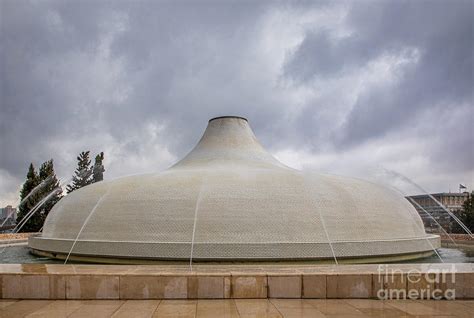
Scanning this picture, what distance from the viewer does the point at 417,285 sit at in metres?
8.07

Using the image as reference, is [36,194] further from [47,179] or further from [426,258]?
[426,258]

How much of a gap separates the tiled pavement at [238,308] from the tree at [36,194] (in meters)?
32.5

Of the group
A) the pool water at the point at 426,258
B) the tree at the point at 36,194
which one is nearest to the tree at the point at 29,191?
the tree at the point at 36,194

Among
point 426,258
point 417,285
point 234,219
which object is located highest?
point 234,219

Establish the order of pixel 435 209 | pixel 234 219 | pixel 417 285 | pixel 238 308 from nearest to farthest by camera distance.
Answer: pixel 238 308, pixel 417 285, pixel 234 219, pixel 435 209

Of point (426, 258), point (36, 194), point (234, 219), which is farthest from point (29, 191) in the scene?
point (426, 258)

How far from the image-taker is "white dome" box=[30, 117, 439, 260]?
1489cm

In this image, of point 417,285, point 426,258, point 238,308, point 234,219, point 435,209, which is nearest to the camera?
point 238,308

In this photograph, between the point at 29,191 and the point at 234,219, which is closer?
the point at 234,219

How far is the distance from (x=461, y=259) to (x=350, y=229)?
5492mm

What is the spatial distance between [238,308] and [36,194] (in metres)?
39.5

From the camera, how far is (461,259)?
17.8m

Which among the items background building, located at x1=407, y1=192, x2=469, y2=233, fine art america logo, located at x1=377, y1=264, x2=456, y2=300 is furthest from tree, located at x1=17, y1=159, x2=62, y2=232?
fine art america logo, located at x1=377, y1=264, x2=456, y2=300

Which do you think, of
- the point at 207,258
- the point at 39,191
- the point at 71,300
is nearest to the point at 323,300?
the point at 71,300
